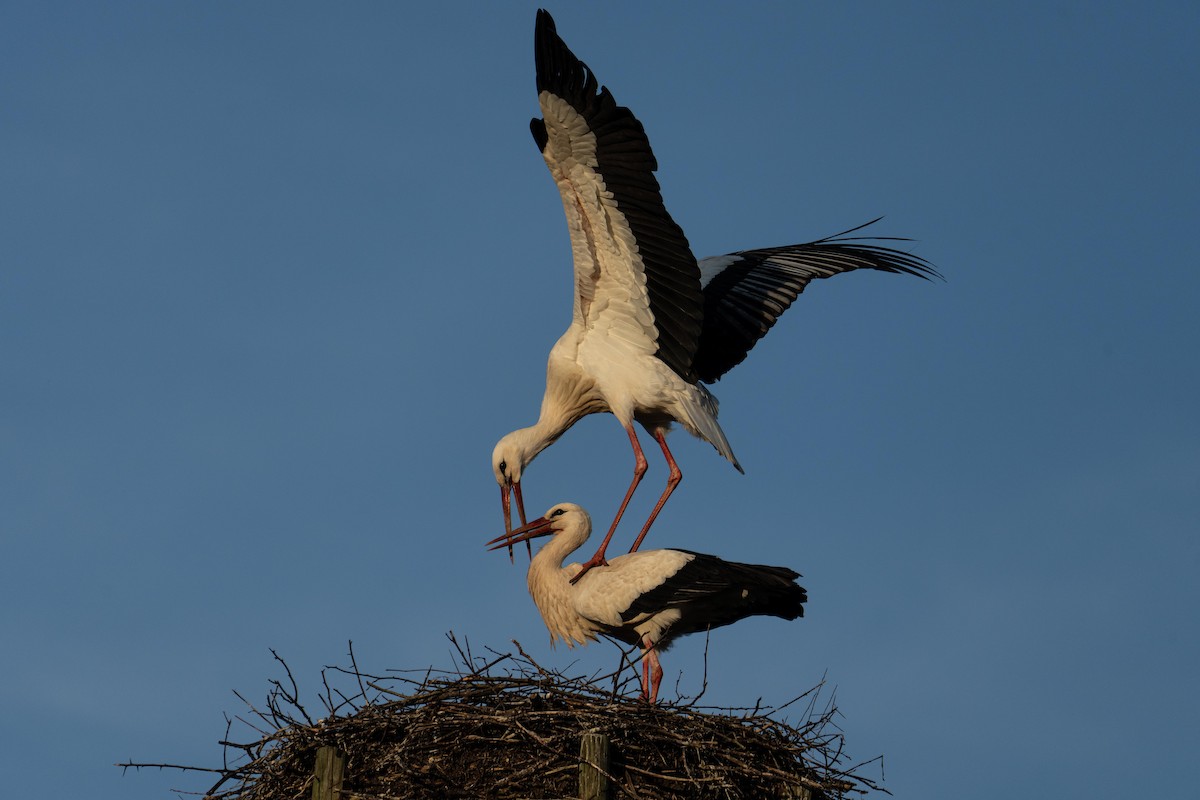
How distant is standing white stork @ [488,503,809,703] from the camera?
27.5 feet

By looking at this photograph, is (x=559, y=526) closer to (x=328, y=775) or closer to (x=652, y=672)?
(x=652, y=672)

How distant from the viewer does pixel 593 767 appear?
20.9ft

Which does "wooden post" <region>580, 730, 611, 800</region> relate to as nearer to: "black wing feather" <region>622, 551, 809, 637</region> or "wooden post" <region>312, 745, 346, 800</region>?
"wooden post" <region>312, 745, 346, 800</region>

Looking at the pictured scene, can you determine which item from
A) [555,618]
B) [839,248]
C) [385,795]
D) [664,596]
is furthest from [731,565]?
[839,248]

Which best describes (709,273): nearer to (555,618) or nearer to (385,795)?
(555,618)

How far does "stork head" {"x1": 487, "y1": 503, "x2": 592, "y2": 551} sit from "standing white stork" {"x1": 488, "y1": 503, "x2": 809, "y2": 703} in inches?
2.0

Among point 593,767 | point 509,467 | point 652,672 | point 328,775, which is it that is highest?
point 509,467

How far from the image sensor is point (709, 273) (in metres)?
11.7

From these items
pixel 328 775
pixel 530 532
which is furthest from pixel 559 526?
pixel 328 775

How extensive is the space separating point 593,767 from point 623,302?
3.96 m

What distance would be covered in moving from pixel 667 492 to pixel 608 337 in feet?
3.51

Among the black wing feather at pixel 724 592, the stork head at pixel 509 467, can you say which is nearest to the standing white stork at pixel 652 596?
the black wing feather at pixel 724 592

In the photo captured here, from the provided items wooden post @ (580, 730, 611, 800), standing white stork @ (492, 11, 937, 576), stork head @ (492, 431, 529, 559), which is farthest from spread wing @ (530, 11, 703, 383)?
wooden post @ (580, 730, 611, 800)

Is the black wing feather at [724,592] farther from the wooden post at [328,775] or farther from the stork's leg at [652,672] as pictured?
the wooden post at [328,775]
